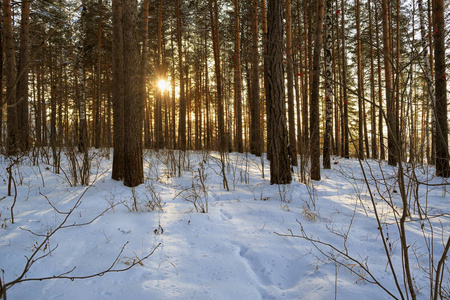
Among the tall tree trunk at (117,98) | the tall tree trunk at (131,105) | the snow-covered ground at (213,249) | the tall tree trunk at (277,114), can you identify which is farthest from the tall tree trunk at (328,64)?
the tall tree trunk at (117,98)

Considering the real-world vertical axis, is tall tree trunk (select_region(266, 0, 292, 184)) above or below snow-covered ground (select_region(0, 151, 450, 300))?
above

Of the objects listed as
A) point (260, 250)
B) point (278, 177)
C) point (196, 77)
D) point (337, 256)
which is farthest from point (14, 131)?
point (196, 77)

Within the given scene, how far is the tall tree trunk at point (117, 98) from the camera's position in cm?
481

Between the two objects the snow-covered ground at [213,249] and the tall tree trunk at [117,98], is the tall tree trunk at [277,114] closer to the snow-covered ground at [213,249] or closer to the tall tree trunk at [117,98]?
the snow-covered ground at [213,249]

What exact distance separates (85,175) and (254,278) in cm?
407

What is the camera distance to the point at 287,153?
467 centimetres

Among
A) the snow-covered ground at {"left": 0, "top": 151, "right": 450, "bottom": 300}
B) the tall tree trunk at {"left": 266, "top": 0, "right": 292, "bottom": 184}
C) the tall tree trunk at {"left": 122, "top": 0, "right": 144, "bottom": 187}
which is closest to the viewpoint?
the snow-covered ground at {"left": 0, "top": 151, "right": 450, "bottom": 300}

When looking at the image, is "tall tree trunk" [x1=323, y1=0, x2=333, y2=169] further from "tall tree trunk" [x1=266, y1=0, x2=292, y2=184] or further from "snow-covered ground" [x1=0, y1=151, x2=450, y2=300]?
"snow-covered ground" [x1=0, y1=151, x2=450, y2=300]

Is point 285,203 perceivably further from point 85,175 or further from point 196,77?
point 196,77

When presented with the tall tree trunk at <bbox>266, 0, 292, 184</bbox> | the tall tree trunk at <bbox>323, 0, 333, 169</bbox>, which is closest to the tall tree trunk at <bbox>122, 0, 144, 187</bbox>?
the tall tree trunk at <bbox>266, 0, 292, 184</bbox>

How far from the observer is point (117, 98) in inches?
205

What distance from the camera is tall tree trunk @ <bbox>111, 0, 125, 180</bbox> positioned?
4812mm

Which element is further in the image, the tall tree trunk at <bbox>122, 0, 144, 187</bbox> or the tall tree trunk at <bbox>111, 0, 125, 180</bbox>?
the tall tree trunk at <bbox>111, 0, 125, 180</bbox>

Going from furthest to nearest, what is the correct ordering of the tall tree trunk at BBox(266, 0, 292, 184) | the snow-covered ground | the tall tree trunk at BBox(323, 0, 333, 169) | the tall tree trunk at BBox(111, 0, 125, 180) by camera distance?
the tall tree trunk at BBox(323, 0, 333, 169) → the tall tree trunk at BBox(111, 0, 125, 180) → the tall tree trunk at BBox(266, 0, 292, 184) → the snow-covered ground
